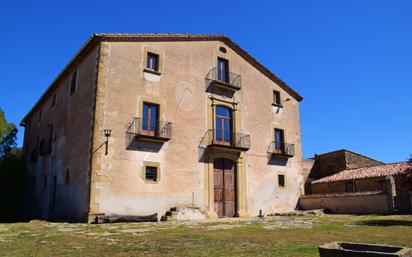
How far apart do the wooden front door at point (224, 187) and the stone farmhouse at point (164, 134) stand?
0.19 feet

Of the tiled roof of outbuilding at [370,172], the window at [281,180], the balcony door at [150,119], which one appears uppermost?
the balcony door at [150,119]

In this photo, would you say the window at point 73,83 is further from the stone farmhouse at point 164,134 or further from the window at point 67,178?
the window at point 67,178

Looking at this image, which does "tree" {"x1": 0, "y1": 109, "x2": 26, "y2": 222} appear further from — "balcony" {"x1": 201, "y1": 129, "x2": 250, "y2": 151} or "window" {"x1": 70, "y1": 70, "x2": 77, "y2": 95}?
"balcony" {"x1": 201, "y1": 129, "x2": 250, "y2": 151}

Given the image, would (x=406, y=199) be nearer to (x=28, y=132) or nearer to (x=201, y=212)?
A: (x=201, y=212)

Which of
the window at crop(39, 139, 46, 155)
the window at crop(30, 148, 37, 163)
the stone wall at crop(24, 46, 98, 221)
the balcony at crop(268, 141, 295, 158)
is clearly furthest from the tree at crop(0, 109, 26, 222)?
the balcony at crop(268, 141, 295, 158)

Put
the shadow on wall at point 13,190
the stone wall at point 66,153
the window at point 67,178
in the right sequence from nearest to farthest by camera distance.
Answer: the stone wall at point 66,153
the window at point 67,178
the shadow on wall at point 13,190

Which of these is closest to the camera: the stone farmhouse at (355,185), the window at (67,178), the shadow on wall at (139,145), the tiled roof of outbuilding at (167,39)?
the shadow on wall at (139,145)

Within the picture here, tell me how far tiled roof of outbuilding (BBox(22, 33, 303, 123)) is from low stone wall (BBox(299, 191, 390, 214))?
25.7 feet

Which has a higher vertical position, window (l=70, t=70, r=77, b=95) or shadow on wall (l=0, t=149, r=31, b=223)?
window (l=70, t=70, r=77, b=95)

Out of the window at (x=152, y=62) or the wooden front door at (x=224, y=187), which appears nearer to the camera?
the window at (x=152, y=62)

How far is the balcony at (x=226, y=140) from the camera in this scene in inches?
791

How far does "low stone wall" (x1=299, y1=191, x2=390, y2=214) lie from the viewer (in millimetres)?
20172

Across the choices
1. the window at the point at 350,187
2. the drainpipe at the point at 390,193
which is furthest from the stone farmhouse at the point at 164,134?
the drainpipe at the point at 390,193

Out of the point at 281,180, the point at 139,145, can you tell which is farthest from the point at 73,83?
the point at 281,180
